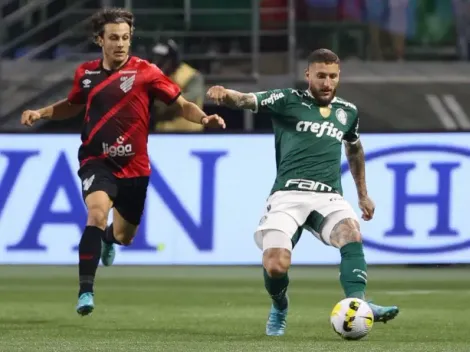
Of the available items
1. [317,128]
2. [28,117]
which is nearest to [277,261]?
[317,128]

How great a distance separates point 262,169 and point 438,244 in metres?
1.86

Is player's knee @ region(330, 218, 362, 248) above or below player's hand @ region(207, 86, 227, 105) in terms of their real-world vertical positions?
below

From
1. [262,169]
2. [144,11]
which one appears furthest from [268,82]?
[262,169]

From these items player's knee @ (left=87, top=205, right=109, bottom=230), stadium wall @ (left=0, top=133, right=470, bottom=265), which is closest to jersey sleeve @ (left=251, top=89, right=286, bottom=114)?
player's knee @ (left=87, top=205, right=109, bottom=230)

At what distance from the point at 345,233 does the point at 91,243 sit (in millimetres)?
1868

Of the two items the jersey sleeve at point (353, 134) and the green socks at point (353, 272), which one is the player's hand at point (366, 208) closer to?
the jersey sleeve at point (353, 134)

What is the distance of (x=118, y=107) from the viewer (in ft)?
34.3

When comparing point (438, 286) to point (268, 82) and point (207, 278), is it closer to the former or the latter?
point (207, 278)

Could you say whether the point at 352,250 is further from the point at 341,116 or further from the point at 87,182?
the point at 87,182

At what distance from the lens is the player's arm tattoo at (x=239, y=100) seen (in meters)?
8.93

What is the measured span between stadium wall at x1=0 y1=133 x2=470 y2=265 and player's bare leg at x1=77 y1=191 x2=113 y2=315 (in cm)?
428

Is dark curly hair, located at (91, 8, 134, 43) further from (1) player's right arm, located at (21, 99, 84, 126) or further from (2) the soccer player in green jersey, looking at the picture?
(2) the soccer player in green jersey

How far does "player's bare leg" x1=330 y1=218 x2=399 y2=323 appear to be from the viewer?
8672 millimetres

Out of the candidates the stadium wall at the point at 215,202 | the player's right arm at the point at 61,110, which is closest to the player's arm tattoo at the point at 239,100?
the player's right arm at the point at 61,110
